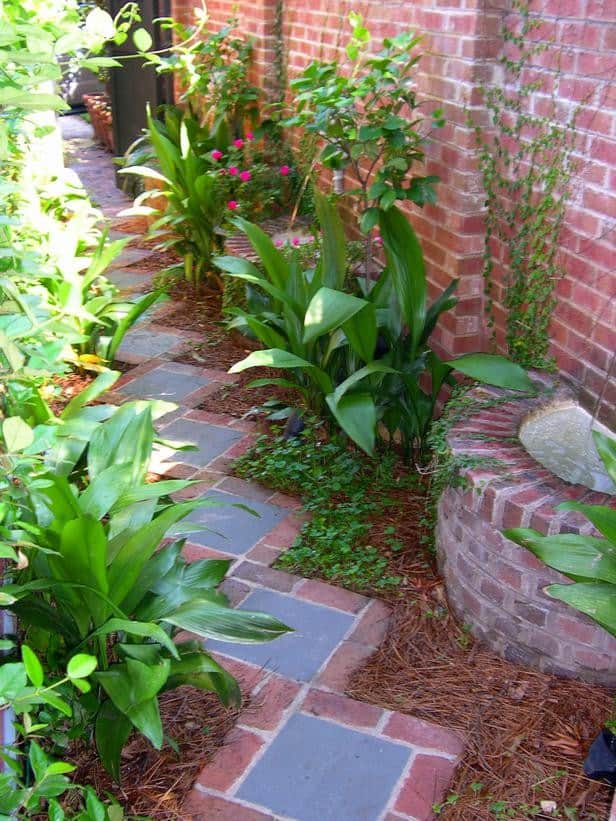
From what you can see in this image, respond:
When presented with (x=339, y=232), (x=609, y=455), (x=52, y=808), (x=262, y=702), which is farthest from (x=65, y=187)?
(x=52, y=808)

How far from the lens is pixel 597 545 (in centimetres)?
204

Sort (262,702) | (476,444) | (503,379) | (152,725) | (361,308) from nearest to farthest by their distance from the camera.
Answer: (152,725)
(262,702)
(476,444)
(503,379)
(361,308)

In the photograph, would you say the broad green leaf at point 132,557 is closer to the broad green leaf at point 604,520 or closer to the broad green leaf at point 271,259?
the broad green leaf at point 604,520

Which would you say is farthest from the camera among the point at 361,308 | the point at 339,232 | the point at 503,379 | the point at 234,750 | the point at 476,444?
the point at 339,232

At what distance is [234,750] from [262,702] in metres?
0.19

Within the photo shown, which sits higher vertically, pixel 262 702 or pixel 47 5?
pixel 47 5

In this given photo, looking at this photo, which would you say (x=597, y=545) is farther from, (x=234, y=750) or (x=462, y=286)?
(x=462, y=286)

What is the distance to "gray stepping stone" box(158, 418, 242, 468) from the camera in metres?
3.74

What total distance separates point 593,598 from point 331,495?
1.51 metres

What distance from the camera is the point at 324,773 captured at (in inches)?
87.6

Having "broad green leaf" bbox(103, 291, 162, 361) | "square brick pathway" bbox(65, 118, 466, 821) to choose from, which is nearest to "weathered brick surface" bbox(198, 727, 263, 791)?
"square brick pathway" bbox(65, 118, 466, 821)

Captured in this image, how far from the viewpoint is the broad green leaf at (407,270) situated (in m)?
3.37

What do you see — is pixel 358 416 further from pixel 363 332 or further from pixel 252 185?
pixel 252 185

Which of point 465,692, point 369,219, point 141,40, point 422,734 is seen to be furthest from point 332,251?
point 422,734
